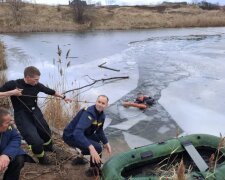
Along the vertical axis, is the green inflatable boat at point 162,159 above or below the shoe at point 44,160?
above

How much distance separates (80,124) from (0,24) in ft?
80.8

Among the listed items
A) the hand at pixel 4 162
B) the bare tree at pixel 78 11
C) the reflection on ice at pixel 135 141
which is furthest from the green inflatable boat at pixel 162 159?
the bare tree at pixel 78 11

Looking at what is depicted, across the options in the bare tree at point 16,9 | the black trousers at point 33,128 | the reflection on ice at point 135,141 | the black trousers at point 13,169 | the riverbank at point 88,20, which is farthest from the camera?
the bare tree at point 16,9

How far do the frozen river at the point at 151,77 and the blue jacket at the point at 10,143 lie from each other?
226cm

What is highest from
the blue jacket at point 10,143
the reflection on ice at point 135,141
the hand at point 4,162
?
the blue jacket at point 10,143

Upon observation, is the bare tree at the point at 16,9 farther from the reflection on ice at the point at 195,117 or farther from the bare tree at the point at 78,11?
the reflection on ice at the point at 195,117

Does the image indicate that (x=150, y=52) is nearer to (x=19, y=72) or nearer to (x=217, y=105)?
(x=19, y=72)

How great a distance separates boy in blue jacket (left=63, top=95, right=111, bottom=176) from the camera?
3803mm

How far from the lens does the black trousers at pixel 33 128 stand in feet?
13.6

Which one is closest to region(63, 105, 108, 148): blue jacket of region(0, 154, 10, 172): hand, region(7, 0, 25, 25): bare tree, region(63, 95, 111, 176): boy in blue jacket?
region(63, 95, 111, 176): boy in blue jacket

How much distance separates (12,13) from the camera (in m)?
29.8

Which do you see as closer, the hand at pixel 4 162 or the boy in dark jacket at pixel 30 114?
the hand at pixel 4 162

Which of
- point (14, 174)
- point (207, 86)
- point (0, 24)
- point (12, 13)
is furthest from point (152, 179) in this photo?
point (12, 13)

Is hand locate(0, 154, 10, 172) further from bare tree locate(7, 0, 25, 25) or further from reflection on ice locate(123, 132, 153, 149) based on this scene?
bare tree locate(7, 0, 25, 25)
